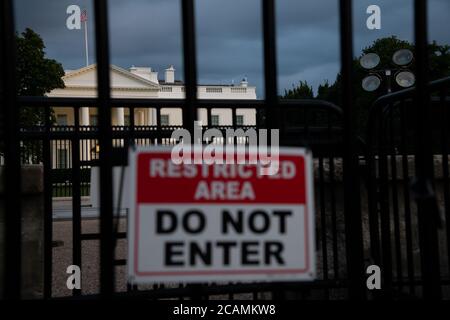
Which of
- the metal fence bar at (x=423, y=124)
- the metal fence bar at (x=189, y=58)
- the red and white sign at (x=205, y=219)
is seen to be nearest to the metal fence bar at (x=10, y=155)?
the red and white sign at (x=205, y=219)

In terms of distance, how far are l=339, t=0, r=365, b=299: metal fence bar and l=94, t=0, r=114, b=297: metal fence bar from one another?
2.09 feet

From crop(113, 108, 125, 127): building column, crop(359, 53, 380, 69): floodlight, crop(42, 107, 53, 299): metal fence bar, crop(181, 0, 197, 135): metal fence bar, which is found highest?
crop(359, 53, 380, 69): floodlight

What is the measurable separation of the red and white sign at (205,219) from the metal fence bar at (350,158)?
0.22 metres

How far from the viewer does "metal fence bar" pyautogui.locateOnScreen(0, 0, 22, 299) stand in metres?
1.26

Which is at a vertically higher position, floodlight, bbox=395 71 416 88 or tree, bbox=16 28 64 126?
tree, bbox=16 28 64 126

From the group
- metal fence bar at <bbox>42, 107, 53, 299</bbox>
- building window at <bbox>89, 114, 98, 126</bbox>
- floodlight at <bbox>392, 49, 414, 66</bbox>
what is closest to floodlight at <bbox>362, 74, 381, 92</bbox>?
floodlight at <bbox>392, 49, 414, 66</bbox>

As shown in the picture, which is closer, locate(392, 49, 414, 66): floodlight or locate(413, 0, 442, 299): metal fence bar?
locate(413, 0, 442, 299): metal fence bar

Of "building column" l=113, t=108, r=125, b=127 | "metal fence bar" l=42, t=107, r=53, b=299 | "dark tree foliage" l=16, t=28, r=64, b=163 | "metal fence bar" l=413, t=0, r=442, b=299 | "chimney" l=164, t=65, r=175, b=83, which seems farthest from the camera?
"chimney" l=164, t=65, r=175, b=83

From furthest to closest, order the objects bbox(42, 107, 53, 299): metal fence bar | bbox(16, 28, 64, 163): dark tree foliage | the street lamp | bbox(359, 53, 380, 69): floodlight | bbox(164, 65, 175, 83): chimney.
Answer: bbox(164, 65, 175, 83): chimney → bbox(16, 28, 64, 163): dark tree foliage → bbox(359, 53, 380, 69): floodlight → the street lamp → bbox(42, 107, 53, 299): metal fence bar

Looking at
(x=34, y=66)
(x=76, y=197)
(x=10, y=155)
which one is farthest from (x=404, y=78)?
(x=34, y=66)

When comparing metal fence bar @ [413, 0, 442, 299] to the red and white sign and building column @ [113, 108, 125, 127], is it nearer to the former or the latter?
the red and white sign

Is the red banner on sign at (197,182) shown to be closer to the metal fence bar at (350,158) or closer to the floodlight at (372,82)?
the metal fence bar at (350,158)
